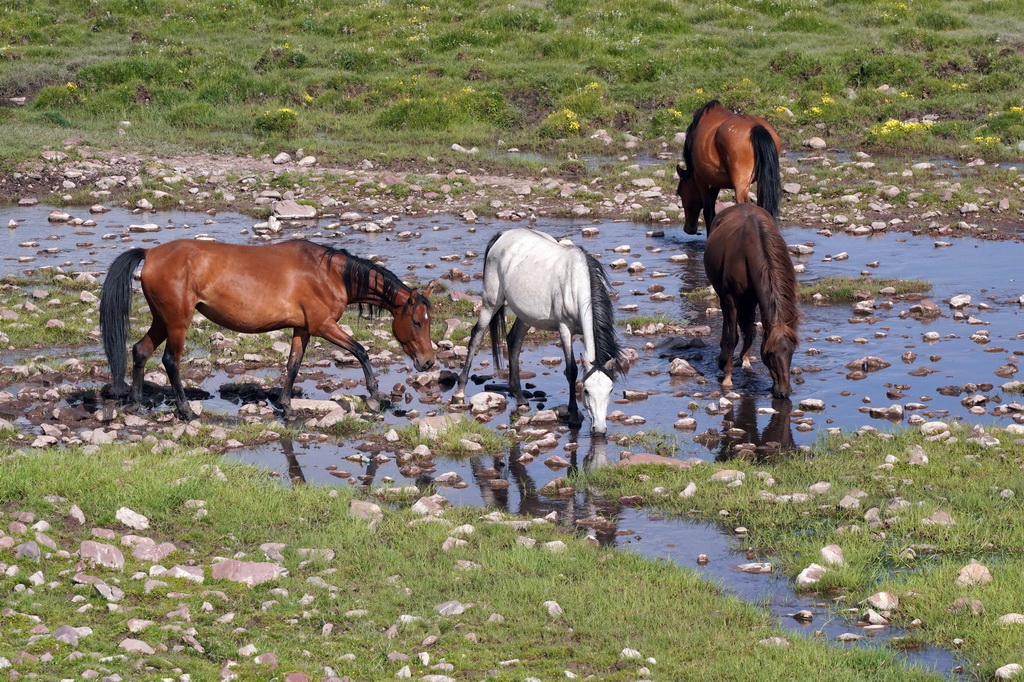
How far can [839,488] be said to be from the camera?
9.42m

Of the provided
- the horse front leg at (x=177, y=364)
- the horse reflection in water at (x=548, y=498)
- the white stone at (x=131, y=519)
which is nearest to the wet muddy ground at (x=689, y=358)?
the horse reflection in water at (x=548, y=498)

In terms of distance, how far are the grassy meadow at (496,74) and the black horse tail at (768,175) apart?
796cm

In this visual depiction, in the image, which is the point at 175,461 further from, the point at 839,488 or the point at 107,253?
the point at 107,253

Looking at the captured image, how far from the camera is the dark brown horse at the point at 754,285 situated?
471 inches

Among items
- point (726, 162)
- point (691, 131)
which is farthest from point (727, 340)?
point (691, 131)

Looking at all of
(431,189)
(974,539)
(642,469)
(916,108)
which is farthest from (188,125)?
(974,539)

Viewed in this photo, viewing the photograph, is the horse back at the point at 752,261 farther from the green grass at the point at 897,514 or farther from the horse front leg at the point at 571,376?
the horse front leg at the point at 571,376

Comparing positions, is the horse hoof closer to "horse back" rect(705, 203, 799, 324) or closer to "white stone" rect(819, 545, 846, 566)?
"horse back" rect(705, 203, 799, 324)

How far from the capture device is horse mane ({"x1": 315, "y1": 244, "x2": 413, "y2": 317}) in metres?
12.1

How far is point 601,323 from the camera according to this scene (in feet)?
36.7

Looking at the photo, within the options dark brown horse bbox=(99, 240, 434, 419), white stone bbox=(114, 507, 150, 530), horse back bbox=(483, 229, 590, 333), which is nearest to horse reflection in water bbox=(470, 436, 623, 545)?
horse back bbox=(483, 229, 590, 333)

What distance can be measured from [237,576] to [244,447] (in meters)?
3.44

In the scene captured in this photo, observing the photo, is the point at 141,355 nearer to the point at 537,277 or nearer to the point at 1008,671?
the point at 537,277

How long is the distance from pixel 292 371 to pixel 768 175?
8.34m
